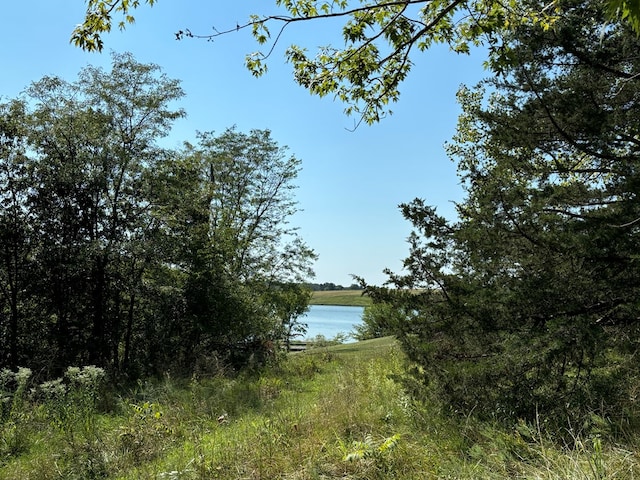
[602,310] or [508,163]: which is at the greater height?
[508,163]

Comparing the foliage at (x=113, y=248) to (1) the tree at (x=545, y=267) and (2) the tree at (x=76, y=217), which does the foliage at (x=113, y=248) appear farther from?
(1) the tree at (x=545, y=267)

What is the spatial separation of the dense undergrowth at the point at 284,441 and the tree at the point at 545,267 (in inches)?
20.3

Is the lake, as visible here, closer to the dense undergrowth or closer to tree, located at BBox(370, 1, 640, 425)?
the dense undergrowth

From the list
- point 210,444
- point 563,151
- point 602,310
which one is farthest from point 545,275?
point 210,444

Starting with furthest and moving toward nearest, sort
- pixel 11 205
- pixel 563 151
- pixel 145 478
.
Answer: pixel 11 205
pixel 563 151
pixel 145 478

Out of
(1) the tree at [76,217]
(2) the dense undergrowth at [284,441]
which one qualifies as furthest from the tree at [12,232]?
(2) the dense undergrowth at [284,441]

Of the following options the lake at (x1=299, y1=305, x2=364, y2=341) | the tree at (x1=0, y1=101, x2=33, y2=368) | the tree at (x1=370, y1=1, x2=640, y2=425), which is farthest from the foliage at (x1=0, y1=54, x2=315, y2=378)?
the lake at (x1=299, y1=305, x2=364, y2=341)

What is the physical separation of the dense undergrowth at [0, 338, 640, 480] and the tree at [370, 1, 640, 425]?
52 cm

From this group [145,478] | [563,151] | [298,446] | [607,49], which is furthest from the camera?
[563,151]

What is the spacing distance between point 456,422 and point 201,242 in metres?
9.16

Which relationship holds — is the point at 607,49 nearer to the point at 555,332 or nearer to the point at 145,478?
the point at 555,332

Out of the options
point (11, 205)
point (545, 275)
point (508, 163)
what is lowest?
point (545, 275)

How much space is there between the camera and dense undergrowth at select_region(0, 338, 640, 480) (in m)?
3.46

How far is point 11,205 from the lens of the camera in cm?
986
